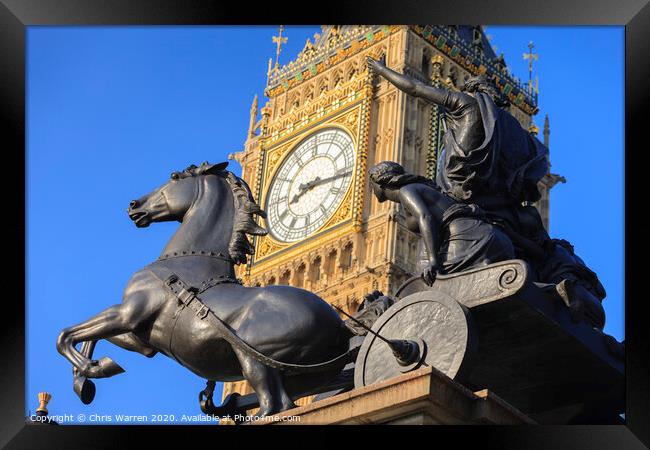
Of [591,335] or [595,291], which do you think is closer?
[591,335]

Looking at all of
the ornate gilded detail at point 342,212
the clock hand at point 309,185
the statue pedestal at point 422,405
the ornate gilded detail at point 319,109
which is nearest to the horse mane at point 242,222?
the statue pedestal at point 422,405

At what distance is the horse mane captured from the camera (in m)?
13.6

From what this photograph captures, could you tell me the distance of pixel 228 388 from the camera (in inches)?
2103

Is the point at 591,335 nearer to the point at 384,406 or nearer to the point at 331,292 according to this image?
the point at 384,406

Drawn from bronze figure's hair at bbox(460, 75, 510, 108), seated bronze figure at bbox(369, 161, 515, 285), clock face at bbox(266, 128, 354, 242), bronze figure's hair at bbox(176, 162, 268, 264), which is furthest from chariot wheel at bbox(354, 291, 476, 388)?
clock face at bbox(266, 128, 354, 242)

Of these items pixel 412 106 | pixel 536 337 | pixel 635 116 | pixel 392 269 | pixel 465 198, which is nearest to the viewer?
pixel 635 116

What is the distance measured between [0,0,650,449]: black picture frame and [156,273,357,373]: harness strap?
201 centimetres

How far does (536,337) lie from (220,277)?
2723mm

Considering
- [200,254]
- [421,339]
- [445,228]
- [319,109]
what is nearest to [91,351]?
[200,254]

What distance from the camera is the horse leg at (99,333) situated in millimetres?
13109

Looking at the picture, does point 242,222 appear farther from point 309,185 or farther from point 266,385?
point 309,185

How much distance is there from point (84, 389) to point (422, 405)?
10.6 ft
